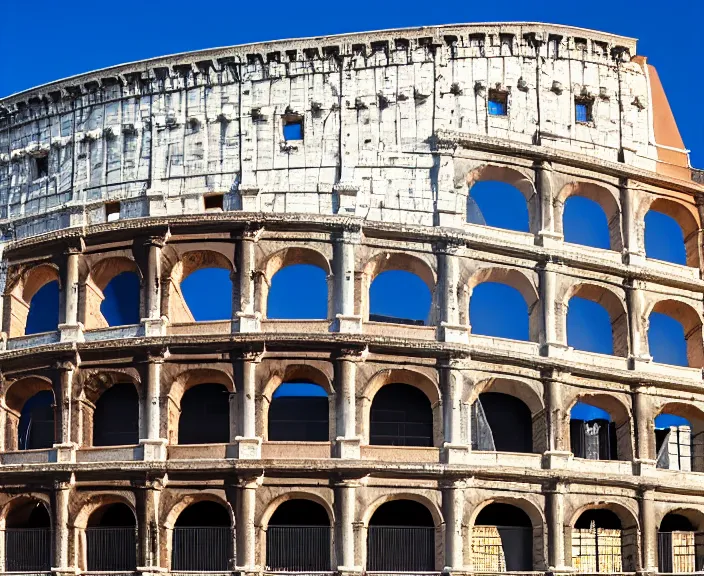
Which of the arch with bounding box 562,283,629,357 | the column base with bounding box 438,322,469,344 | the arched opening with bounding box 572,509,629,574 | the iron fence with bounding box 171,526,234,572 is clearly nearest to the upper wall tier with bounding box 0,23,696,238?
the column base with bounding box 438,322,469,344

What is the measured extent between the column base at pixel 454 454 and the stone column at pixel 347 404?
7.11ft

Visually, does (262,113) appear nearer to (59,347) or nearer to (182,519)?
(59,347)

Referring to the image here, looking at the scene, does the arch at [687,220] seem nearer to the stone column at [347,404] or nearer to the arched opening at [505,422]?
the arched opening at [505,422]

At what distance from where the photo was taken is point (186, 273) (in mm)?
34375

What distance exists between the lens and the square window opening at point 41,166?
120 ft

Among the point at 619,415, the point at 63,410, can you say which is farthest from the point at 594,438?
the point at 63,410

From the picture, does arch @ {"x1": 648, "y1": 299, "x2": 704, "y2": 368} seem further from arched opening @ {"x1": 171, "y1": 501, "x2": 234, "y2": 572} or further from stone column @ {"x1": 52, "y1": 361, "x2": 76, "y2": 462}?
stone column @ {"x1": 52, "y1": 361, "x2": 76, "y2": 462}

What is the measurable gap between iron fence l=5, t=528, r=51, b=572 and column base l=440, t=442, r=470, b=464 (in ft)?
33.1

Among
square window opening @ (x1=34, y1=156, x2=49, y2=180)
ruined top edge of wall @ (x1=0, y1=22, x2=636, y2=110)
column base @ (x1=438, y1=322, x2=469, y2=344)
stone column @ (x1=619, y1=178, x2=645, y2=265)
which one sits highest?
ruined top edge of wall @ (x1=0, y1=22, x2=636, y2=110)

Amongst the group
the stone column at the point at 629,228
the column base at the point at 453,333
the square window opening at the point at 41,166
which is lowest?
the column base at the point at 453,333

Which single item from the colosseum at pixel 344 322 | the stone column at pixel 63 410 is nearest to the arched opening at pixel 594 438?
the colosseum at pixel 344 322

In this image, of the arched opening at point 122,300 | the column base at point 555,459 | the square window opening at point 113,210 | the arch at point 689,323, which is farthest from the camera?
the arch at point 689,323

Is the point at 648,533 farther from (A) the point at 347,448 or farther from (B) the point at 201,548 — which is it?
(B) the point at 201,548

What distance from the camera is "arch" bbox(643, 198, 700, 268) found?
37.3 meters
